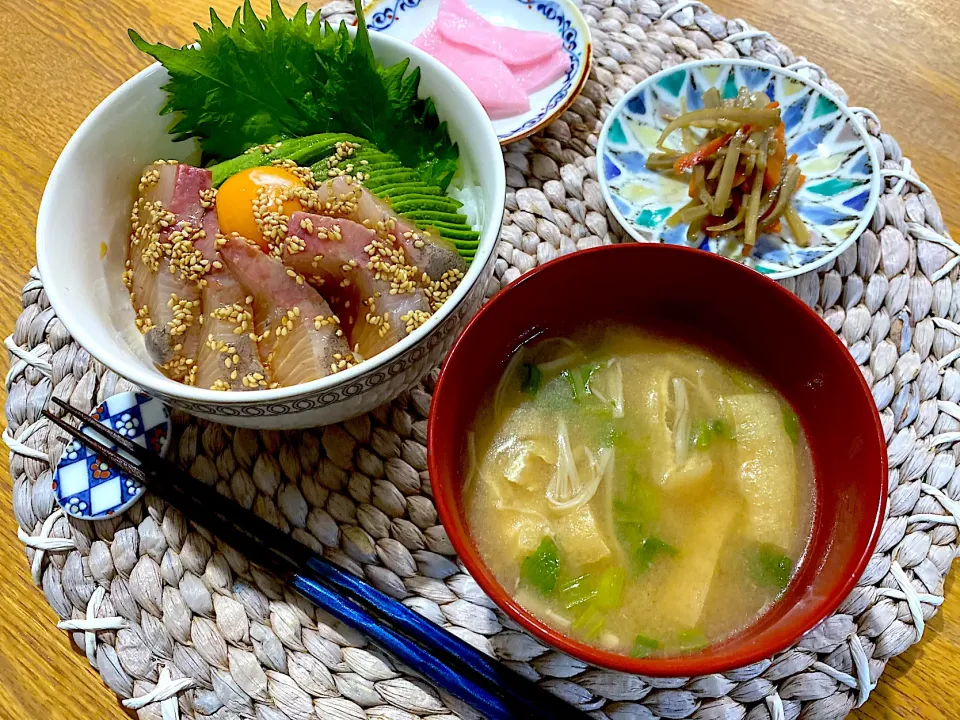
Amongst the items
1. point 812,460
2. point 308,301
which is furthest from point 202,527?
point 812,460

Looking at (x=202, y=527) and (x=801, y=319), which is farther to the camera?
(x=202, y=527)

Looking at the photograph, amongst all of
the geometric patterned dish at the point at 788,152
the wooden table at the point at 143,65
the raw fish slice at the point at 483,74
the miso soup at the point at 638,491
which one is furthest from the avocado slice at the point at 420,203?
the wooden table at the point at 143,65

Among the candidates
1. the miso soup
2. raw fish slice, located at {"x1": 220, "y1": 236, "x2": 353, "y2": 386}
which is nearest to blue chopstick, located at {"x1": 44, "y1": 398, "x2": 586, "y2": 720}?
the miso soup

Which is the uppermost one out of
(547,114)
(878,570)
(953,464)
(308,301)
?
(547,114)

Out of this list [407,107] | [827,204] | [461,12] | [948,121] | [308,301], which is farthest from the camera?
[461,12]

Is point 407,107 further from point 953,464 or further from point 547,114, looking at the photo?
point 953,464

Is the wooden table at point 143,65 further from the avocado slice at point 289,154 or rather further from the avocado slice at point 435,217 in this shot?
the avocado slice at point 435,217

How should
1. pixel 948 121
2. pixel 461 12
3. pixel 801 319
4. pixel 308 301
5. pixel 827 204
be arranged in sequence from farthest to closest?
pixel 461 12 → pixel 948 121 → pixel 827 204 → pixel 308 301 → pixel 801 319

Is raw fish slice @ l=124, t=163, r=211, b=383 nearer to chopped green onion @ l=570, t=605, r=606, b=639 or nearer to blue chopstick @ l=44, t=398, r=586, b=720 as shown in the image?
blue chopstick @ l=44, t=398, r=586, b=720
